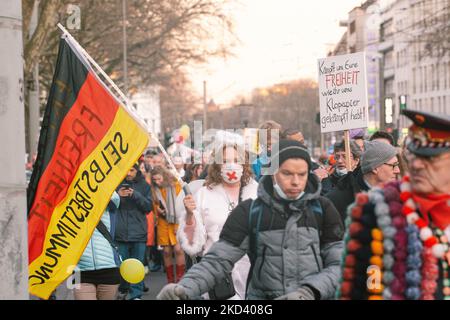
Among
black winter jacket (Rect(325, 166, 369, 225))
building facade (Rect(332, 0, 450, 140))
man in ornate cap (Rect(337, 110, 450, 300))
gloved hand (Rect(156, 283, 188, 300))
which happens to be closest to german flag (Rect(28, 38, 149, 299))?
black winter jacket (Rect(325, 166, 369, 225))

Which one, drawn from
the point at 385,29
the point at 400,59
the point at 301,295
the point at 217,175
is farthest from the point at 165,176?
the point at 385,29

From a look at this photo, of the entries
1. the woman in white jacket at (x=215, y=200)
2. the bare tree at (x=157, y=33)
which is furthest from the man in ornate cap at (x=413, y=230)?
the bare tree at (x=157, y=33)

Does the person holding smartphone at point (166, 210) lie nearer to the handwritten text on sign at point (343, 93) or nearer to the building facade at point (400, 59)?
the handwritten text on sign at point (343, 93)

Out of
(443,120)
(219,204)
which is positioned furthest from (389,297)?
(219,204)

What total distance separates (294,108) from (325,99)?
387ft

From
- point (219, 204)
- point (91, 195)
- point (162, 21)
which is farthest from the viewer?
point (162, 21)

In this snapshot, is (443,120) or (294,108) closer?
(443,120)

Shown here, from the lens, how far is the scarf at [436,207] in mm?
4434

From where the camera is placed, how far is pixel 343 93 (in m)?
12.6

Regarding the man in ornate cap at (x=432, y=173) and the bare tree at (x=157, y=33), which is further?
the bare tree at (x=157, y=33)

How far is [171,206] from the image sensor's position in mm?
15664
